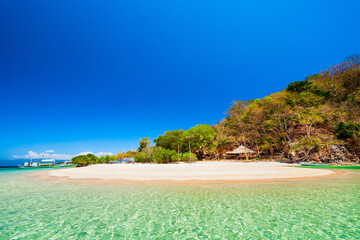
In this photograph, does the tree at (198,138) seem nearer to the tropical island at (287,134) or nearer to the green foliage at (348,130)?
the tropical island at (287,134)

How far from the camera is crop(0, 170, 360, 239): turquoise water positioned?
12.7ft

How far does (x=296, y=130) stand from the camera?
2891cm

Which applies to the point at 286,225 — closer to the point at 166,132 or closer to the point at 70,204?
the point at 70,204

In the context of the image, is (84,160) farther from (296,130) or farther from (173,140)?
(296,130)

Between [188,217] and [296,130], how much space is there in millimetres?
31550

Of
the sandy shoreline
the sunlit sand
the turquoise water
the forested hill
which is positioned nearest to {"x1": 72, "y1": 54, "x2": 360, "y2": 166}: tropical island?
the forested hill

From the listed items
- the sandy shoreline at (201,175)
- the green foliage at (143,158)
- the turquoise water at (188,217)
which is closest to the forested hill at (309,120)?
the sandy shoreline at (201,175)

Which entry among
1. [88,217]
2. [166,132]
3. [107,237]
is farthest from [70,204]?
[166,132]

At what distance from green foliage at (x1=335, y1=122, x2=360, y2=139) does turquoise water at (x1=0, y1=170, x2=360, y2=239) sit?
2162cm

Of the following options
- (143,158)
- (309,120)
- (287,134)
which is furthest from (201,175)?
(309,120)

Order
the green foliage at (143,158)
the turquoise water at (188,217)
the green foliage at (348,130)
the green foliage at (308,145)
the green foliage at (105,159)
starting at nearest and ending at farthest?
the turquoise water at (188,217) → the green foliage at (348,130) → the green foliage at (308,145) → the green foliage at (143,158) → the green foliage at (105,159)

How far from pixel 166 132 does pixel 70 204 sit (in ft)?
95.6

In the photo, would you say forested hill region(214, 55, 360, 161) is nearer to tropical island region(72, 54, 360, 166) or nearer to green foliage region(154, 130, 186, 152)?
tropical island region(72, 54, 360, 166)

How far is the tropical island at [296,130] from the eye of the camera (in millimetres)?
23438
